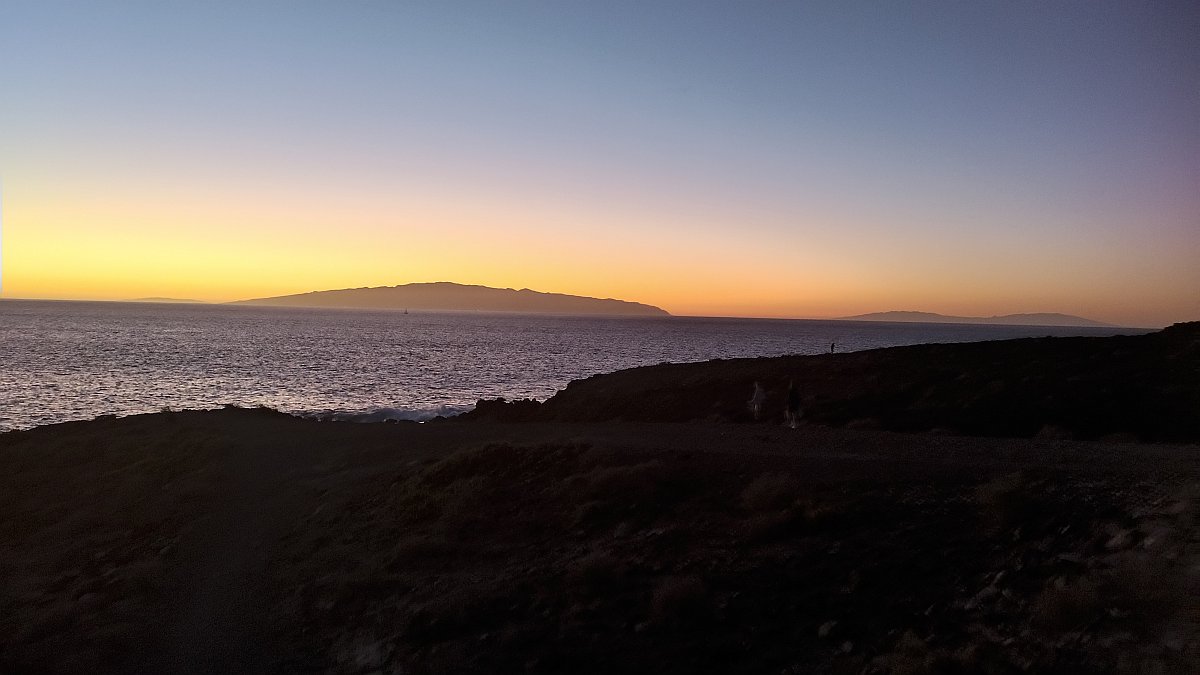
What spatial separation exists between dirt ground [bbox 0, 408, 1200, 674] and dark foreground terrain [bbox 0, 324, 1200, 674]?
0.14ft

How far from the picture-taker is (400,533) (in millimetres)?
14320

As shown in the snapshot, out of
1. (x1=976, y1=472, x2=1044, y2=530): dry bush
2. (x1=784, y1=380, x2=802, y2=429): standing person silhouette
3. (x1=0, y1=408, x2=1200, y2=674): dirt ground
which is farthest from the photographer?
(x1=784, y1=380, x2=802, y2=429): standing person silhouette

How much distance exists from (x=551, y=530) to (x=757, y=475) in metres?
3.73

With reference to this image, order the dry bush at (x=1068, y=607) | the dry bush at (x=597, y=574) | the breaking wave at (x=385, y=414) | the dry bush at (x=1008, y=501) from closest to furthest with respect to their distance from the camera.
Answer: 1. the dry bush at (x=1068, y=607)
2. the dry bush at (x=1008, y=501)
3. the dry bush at (x=597, y=574)
4. the breaking wave at (x=385, y=414)

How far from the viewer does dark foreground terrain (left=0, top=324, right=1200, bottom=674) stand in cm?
798

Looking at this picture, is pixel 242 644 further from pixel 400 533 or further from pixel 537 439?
pixel 537 439

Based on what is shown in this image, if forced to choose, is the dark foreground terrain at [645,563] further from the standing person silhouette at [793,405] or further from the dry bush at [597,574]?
the standing person silhouette at [793,405]

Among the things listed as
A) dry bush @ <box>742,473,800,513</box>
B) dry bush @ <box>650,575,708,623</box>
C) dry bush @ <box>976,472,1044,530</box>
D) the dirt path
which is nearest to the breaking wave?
the dirt path

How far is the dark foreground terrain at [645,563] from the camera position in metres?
7.98

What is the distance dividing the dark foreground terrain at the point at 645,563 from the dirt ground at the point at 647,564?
0.14 ft

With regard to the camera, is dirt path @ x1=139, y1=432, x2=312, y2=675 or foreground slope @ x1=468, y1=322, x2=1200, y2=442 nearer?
dirt path @ x1=139, y1=432, x2=312, y2=675

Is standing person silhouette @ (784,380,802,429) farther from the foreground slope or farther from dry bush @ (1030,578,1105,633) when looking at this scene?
dry bush @ (1030,578,1105,633)

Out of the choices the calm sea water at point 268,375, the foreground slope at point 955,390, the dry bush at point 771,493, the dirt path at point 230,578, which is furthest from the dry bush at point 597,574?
the calm sea water at point 268,375

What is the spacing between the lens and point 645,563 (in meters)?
10.9
